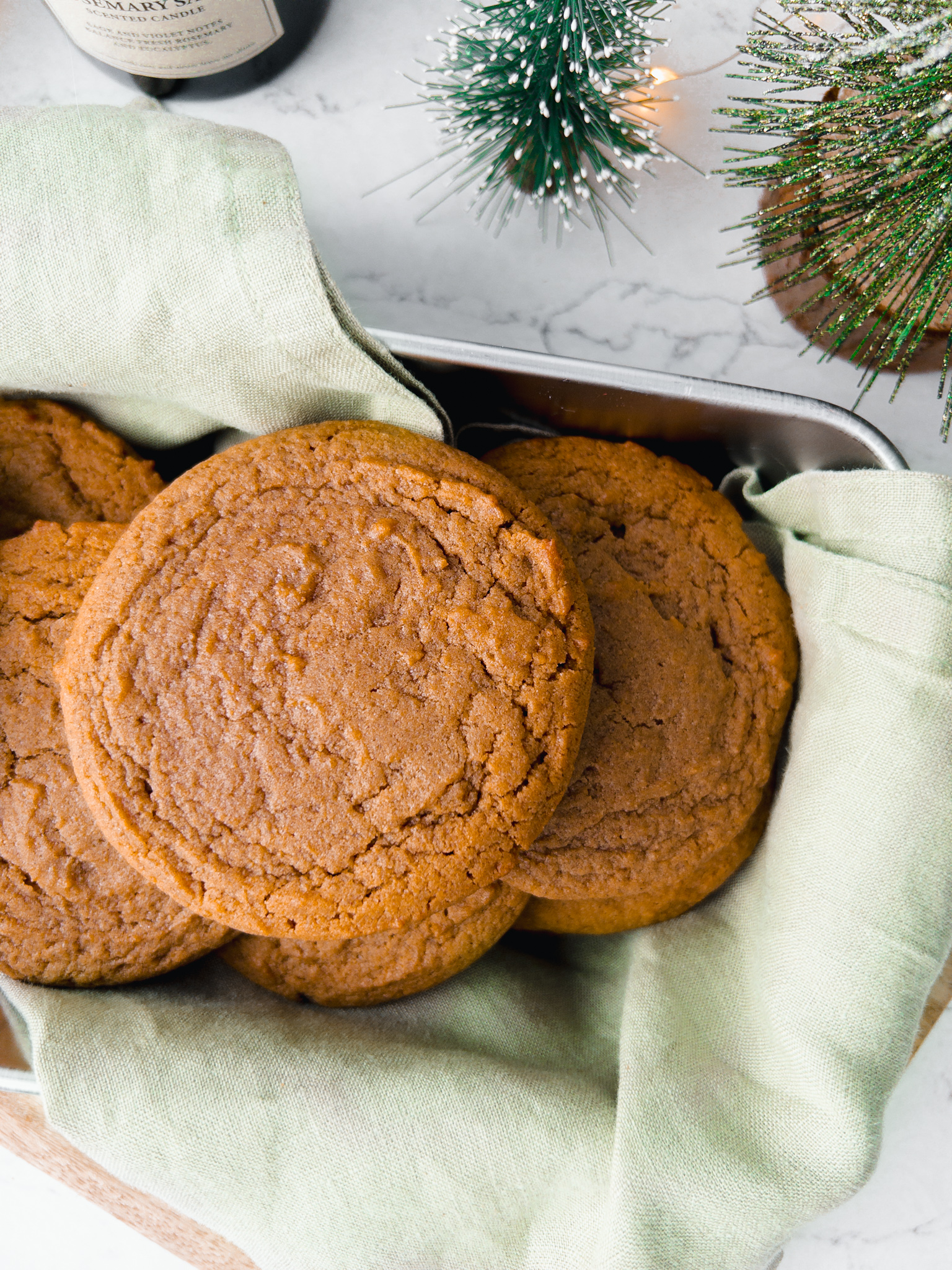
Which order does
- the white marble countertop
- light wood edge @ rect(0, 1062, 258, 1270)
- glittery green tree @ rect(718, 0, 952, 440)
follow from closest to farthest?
glittery green tree @ rect(718, 0, 952, 440) → light wood edge @ rect(0, 1062, 258, 1270) → the white marble countertop

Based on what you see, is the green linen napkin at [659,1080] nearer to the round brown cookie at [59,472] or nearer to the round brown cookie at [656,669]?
the round brown cookie at [656,669]

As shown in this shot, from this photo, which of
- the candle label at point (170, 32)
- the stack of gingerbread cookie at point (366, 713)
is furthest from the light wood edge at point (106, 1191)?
the candle label at point (170, 32)

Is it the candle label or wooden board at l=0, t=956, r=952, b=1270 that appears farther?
wooden board at l=0, t=956, r=952, b=1270

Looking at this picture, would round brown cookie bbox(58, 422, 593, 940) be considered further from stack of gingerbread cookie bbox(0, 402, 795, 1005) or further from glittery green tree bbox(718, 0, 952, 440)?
glittery green tree bbox(718, 0, 952, 440)

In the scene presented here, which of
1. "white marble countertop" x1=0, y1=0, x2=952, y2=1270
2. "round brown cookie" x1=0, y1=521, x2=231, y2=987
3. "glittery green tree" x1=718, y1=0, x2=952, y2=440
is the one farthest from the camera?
"white marble countertop" x1=0, y1=0, x2=952, y2=1270

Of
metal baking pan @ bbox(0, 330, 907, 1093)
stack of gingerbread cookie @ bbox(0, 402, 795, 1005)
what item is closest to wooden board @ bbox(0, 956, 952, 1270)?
metal baking pan @ bbox(0, 330, 907, 1093)

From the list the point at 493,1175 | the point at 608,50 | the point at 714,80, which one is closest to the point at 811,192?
the point at 608,50
